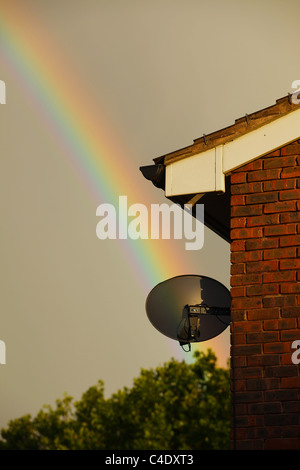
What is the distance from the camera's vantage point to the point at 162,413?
42.7 m

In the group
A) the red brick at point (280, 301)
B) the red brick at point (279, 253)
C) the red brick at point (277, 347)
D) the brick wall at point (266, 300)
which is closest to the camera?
the brick wall at point (266, 300)

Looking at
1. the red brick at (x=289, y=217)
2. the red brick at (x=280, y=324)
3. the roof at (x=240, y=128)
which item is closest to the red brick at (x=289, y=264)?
the red brick at (x=289, y=217)

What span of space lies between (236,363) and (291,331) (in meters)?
0.58

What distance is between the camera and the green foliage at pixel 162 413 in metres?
41.9

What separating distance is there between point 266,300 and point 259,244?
1.81 ft

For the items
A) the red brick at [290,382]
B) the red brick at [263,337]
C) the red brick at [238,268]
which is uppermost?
the red brick at [238,268]

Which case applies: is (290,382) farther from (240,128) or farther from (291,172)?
(240,128)

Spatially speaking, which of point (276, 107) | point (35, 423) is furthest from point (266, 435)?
point (35, 423)

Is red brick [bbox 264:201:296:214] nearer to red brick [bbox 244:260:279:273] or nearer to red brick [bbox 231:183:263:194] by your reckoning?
red brick [bbox 231:183:263:194]

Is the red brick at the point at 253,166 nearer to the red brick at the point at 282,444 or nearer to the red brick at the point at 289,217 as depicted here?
the red brick at the point at 289,217

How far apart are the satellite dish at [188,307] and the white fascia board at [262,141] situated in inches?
51.7

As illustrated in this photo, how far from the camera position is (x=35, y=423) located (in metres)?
52.2

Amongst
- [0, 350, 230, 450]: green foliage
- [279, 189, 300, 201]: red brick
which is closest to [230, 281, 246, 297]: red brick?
[279, 189, 300, 201]: red brick

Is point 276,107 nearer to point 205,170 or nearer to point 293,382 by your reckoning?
point 205,170
